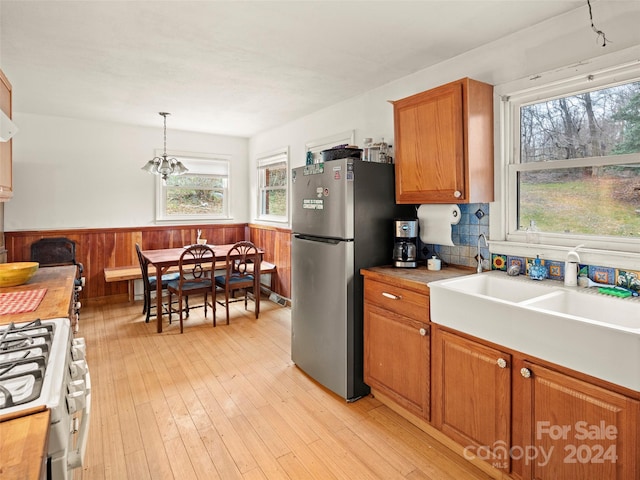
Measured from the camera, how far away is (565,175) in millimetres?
2172

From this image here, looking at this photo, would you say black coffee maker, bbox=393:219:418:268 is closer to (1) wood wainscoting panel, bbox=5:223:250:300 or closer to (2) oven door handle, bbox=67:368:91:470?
(2) oven door handle, bbox=67:368:91:470

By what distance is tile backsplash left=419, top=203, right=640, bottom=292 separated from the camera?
6.45 ft

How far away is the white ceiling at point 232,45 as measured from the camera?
205cm

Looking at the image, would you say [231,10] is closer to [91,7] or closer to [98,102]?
[91,7]

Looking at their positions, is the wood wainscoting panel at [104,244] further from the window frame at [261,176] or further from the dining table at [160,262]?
the window frame at [261,176]

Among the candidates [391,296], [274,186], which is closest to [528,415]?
[391,296]

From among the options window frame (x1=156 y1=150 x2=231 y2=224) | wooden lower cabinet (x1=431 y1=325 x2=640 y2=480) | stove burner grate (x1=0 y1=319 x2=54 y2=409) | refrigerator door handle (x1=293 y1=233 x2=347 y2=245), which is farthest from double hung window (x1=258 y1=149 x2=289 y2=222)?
stove burner grate (x1=0 y1=319 x2=54 y2=409)

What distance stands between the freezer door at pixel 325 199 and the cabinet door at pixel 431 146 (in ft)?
1.38

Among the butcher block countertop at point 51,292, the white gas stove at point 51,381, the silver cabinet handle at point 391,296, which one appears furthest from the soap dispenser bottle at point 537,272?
the butcher block countertop at point 51,292

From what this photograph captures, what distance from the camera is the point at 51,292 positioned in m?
2.09

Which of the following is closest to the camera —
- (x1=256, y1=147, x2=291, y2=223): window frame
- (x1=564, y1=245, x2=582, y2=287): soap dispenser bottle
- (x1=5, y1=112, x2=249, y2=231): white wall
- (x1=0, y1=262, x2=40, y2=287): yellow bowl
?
(x1=564, y1=245, x2=582, y2=287): soap dispenser bottle

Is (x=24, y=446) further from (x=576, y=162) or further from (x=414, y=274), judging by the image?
(x=576, y=162)

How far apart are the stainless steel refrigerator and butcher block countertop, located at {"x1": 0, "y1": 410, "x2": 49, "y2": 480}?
6.16 feet

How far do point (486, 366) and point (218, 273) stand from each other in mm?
4314
